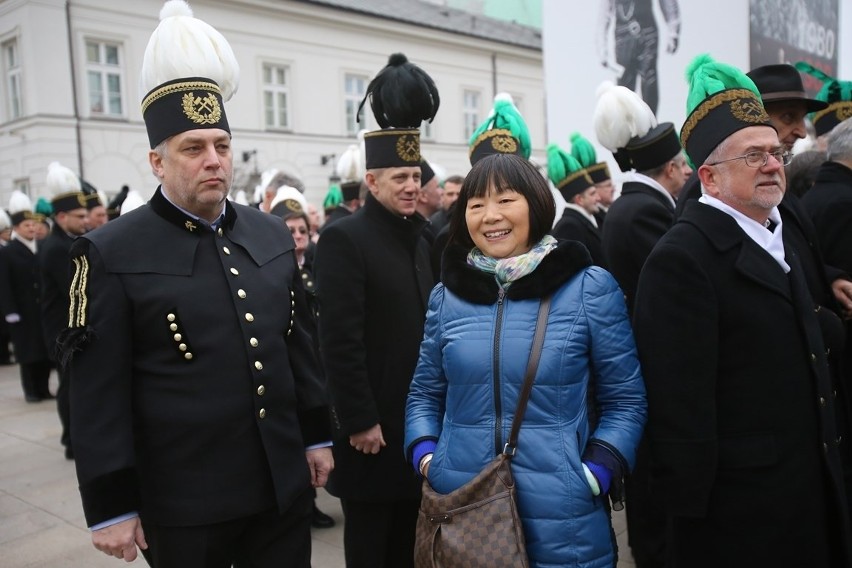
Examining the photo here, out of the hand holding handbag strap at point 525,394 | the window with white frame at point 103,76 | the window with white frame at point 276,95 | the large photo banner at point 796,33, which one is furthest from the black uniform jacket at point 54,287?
the window with white frame at point 276,95

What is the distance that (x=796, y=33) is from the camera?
1068cm

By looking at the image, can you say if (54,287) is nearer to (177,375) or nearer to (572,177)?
(572,177)

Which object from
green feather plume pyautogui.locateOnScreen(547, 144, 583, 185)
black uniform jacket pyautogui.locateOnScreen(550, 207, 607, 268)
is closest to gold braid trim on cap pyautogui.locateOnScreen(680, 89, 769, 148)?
black uniform jacket pyautogui.locateOnScreen(550, 207, 607, 268)

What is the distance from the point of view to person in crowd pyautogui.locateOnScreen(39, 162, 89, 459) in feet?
20.1

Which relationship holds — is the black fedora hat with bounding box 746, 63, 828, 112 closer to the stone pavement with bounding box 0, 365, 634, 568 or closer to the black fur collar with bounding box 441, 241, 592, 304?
the black fur collar with bounding box 441, 241, 592, 304

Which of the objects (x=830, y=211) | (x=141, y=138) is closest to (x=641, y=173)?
(x=830, y=211)

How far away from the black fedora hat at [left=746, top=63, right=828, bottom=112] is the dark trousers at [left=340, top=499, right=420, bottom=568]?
2.45m

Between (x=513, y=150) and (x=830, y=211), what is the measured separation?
1506 mm

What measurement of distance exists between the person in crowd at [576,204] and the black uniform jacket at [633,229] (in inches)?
20.5

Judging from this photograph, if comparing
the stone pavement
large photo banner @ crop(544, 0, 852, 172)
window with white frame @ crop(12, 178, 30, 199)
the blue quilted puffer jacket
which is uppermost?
large photo banner @ crop(544, 0, 852, 172)

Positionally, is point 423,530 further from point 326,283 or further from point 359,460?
point 326,283

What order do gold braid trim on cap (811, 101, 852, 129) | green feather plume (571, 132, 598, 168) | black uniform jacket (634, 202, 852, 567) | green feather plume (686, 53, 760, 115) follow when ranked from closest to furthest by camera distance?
black uniform jacket (634, 202, 852, 567) < green feather plume (686, 53, 760, 115) < gold braid trim on cap (811, 101, 852, 129) < green feather plume (571, 132, 598, 168)

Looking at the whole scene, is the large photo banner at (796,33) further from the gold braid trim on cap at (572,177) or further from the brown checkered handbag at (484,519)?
the brown checkered handbag at (484,519)

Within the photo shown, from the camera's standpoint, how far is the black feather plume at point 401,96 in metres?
3.43
